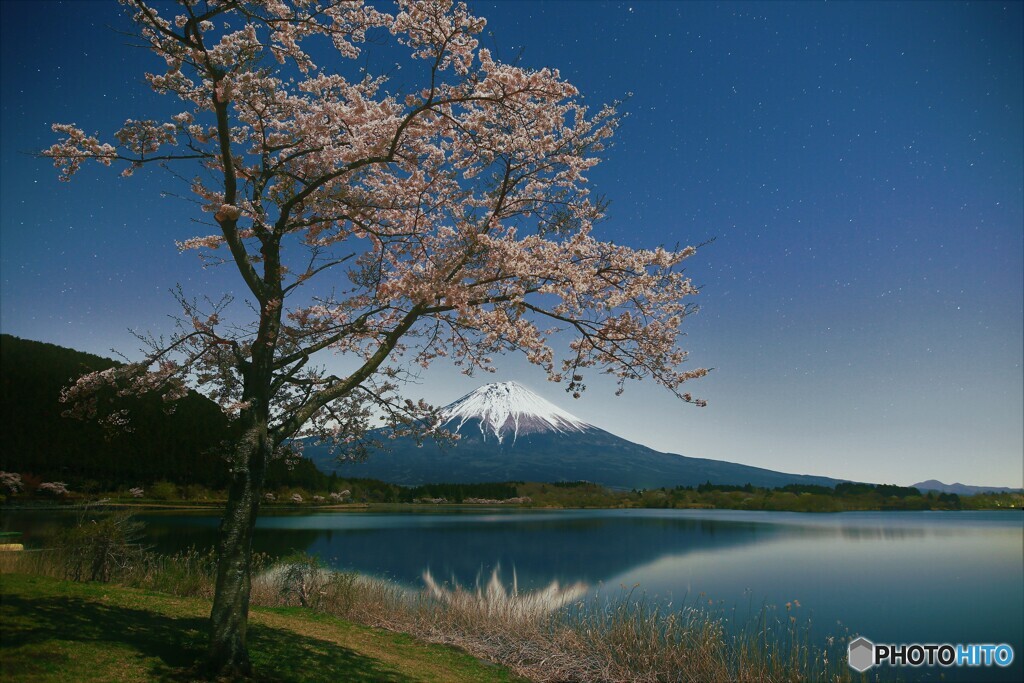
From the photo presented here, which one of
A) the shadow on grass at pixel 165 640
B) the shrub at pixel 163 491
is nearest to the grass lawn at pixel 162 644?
the shadow on grass at pixel 165 640

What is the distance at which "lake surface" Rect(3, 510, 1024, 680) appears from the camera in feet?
61.9

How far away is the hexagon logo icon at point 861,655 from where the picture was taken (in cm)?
984

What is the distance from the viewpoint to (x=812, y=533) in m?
47.3

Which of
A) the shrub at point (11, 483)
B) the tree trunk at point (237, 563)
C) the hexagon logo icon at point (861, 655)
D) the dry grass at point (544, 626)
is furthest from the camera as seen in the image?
the shrub at point (11, 483)

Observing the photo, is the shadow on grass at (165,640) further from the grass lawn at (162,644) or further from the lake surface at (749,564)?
the lake surface at (749,564)

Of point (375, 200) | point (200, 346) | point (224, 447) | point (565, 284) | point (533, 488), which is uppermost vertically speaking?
point (375, 200)

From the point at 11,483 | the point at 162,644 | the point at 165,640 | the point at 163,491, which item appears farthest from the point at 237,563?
the point at 163,491

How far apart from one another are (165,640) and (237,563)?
73.0 inches

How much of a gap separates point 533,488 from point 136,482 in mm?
71505

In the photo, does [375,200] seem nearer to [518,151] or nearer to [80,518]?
[518,151]

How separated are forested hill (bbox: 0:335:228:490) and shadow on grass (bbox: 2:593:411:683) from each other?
161 feet

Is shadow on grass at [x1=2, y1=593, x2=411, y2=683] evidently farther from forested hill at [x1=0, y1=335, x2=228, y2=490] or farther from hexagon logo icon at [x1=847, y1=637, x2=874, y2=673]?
forested hill at [x1=0, y1=335, x2=228, y2=490]

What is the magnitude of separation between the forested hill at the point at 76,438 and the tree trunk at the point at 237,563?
169ft

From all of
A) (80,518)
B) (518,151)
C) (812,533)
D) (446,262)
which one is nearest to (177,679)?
(446,262)
